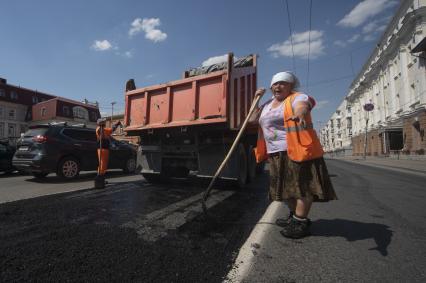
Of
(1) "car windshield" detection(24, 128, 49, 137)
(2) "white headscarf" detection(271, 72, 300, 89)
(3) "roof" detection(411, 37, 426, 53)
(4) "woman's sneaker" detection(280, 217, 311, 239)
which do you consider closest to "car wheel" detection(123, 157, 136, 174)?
(1) "car windshield" detection(24, 128, 49, 137)

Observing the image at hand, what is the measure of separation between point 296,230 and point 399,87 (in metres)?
38.0

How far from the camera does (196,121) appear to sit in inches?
228

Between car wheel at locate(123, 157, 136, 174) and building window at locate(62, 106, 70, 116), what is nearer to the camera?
car wheel at locate(123, 157, 136, 174)

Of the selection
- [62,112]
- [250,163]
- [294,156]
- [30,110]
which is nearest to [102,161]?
[250,163]

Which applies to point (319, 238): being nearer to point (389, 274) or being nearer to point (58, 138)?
point (389, 274)

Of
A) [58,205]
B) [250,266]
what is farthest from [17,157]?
[250,266]

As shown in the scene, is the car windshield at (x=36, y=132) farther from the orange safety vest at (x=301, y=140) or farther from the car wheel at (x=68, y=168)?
the orange safety vest at (x=301, y=140)

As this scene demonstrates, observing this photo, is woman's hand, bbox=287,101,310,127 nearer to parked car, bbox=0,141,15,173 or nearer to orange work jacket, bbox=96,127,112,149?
orange work jacket, bbox=96,127,112,149

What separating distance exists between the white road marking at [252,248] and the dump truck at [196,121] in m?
2.00

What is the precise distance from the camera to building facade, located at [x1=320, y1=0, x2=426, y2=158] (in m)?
27.1

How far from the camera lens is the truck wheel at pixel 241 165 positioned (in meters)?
6.02

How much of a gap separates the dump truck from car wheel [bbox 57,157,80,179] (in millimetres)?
2757

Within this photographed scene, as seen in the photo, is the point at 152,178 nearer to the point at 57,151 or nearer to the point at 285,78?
the point at 57,151

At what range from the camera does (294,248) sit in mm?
2697
